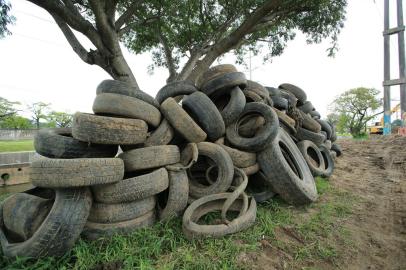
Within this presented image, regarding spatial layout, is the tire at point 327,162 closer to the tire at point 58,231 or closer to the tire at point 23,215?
the tire at point 58,231

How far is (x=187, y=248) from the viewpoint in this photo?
2102mm

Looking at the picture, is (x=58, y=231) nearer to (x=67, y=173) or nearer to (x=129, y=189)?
(x=67, y=173)

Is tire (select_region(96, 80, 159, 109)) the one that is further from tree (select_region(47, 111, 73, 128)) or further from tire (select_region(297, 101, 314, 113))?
tree (select_region(47, 111, 73, 128))

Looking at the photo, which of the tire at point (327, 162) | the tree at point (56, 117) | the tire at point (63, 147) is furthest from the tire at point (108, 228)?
the tree at point (56, 117)

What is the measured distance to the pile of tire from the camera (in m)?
2.02

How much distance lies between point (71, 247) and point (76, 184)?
570 millimetres

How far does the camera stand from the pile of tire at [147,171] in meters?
2.02

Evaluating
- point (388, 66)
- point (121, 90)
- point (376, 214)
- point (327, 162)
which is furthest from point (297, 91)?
point (388, 66)

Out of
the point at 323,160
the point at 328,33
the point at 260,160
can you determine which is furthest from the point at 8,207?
the point at 328,33

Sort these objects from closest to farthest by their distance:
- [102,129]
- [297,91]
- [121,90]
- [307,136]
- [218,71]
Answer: [102,129] < [121,90] < [218,71] < [307,136] < [297,91]

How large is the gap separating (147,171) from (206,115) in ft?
3.47

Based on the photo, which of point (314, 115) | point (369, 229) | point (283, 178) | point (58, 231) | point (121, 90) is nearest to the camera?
point (58, 231)

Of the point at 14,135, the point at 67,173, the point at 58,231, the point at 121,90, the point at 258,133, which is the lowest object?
the point at 58,231

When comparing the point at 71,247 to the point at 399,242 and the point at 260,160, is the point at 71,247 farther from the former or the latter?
the point at 399,242
